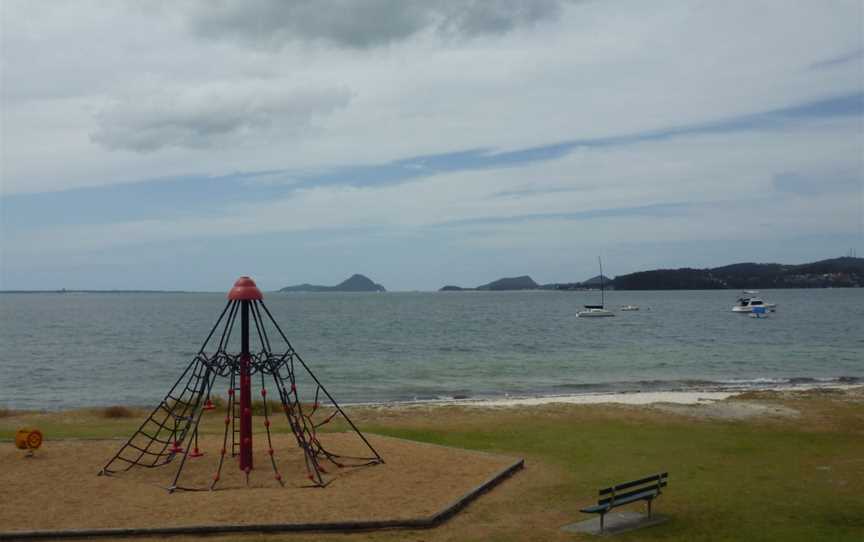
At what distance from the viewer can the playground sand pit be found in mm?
11117

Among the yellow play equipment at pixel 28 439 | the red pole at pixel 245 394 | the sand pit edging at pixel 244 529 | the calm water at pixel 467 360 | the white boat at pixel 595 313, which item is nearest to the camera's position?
the sand pit edging at pixel 244 529

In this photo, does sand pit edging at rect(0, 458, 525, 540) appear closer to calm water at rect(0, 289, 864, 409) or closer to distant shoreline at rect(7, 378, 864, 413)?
distant shoreline at rect(7, 378, 864, 413)

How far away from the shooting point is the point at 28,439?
50.1 feet

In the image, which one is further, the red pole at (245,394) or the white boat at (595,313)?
the white boat at (595,313)

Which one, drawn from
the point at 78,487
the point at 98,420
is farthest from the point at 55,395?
the point at 78,487

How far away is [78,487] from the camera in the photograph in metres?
13.0

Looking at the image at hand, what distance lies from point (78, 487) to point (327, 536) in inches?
206

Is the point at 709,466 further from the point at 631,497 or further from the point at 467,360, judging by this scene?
the point at 467,360

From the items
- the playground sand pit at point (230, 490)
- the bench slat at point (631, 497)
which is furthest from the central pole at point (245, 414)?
the bench slat at point (631, 497)

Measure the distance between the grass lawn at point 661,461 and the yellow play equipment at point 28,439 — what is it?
10.2 feet

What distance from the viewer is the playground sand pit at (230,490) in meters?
11.1

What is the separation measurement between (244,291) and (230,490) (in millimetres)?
3654

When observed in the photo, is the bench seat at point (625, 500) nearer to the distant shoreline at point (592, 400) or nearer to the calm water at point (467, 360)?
the distant shoreline at point (592, 400)

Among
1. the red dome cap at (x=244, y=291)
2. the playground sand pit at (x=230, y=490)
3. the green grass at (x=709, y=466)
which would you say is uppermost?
the red dome cap at (x=244, y=291)
